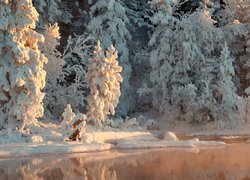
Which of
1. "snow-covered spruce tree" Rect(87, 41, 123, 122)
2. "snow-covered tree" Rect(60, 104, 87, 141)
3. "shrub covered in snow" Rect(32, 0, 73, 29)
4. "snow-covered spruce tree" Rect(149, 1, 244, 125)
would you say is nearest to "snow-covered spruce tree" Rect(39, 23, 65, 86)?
"snow-covered spruce tree" Rect(87, 41, 123, 122)

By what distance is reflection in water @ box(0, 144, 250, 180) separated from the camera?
16281 mm

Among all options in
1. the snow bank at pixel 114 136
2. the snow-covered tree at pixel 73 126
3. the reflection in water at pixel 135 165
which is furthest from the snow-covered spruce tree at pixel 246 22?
the snow-covered tree at pixel 73 126

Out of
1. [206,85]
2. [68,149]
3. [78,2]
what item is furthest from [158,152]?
[78,2]

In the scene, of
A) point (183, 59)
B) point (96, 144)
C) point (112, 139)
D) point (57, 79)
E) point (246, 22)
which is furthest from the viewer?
point (246, 22)

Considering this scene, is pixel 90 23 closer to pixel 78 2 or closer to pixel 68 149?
pixel 78 2

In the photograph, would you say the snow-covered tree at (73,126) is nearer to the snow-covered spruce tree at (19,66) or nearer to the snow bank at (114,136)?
the snow bank at (114,136)

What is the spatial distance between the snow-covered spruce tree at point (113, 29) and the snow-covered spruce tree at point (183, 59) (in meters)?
2.10

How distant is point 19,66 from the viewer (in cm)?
2475

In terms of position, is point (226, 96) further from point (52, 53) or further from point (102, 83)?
point (52, 53)

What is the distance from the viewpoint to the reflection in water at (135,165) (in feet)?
53.4

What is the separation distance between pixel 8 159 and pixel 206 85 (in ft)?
56.7

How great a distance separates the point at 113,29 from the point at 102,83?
355 inches

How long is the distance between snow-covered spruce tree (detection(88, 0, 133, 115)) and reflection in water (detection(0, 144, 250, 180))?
13.4 metres

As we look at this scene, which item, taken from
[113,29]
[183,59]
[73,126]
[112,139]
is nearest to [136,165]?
[73,126]
